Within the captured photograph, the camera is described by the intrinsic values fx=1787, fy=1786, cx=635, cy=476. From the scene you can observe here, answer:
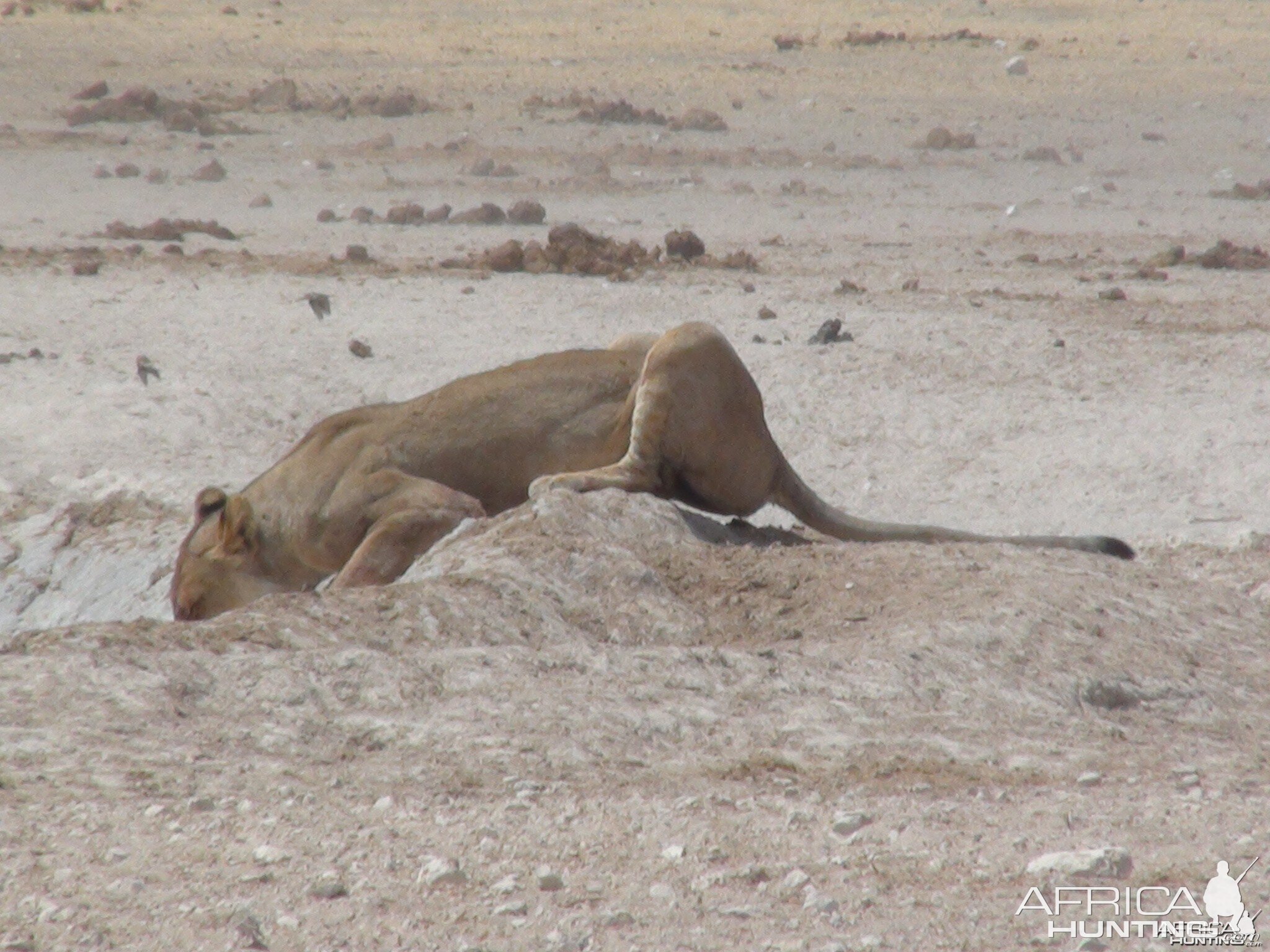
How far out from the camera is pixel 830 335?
1023 centimetres

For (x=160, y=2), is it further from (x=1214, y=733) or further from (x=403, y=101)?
(x=1214, y=733)

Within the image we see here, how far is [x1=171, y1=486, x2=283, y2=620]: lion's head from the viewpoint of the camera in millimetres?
6160

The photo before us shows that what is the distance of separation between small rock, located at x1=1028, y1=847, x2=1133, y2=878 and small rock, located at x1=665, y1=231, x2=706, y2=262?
956 centimetres

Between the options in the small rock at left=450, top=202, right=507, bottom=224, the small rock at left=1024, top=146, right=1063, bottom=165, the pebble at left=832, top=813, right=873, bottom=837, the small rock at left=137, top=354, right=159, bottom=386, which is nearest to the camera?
the pebble at left=832, top=813, right=873, bottom=837

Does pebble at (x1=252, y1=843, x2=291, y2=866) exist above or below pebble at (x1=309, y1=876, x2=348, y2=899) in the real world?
below

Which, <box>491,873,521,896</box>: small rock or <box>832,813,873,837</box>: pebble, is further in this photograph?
<box>832,813,873,837</box>: pebble

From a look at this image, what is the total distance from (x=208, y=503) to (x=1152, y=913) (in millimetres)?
3846

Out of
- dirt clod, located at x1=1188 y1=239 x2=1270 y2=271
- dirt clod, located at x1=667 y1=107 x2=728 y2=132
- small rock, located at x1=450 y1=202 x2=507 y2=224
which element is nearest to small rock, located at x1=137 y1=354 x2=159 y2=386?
small rock, located at x1=450 y1=202 x2=507 y2=224

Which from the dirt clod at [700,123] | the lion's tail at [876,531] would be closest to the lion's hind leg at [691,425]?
the lion's tail at [876,531]

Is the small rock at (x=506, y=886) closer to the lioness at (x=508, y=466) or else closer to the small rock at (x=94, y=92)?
the lioness at (x=508, y=466)

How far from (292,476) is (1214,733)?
10.6ft

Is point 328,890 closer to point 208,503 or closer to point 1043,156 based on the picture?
point 208,503

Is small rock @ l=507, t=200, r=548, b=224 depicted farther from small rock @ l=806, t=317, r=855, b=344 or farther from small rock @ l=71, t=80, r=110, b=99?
small rock @ l=71, t=80, r=110, b=99

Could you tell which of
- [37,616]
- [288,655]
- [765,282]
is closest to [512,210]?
[765,282]
